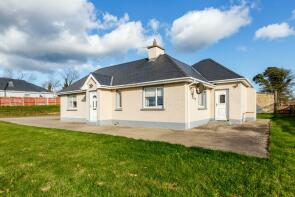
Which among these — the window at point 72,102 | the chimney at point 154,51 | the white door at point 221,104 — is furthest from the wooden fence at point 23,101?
the white door at point 221,104

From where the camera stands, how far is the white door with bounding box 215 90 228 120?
14451mm

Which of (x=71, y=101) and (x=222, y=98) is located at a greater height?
(x=222, y=98)

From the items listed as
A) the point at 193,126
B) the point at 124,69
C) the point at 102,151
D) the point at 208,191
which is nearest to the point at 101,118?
the point at 124,69

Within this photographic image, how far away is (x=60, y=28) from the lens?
734 inches

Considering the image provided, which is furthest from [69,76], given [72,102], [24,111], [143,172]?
[143,172]

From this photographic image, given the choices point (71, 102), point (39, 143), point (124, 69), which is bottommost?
point (39, 143)

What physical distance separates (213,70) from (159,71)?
16.3ft

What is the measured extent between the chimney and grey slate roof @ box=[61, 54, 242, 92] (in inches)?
16.5

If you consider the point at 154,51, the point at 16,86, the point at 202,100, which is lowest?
the point at 202,100

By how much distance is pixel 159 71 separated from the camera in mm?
13305

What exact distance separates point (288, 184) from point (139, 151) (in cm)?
387

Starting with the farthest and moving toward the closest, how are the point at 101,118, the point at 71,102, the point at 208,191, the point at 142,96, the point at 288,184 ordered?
Result: the point at 71,102 → the point at 101,118 → the point at 142,96 → the point at 288,184 → the point at 208,191

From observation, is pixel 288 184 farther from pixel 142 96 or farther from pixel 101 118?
pixel 101 118

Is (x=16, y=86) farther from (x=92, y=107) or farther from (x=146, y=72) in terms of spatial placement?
(x=146, y=72)
